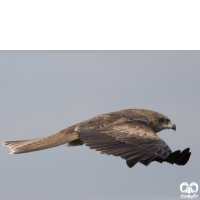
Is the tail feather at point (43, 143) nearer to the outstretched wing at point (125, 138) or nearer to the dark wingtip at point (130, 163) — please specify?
the outstretched wing at point (125, 138)

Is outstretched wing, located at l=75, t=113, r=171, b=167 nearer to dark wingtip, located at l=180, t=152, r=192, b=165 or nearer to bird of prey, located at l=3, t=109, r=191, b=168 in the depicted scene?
bird of prey, located at l=3, t=109, r=191, b=168

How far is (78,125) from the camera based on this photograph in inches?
360

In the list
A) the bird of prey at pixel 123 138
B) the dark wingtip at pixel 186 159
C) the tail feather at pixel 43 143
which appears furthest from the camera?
the tail feather at pixel 43 143

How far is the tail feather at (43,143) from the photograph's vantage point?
8828mm

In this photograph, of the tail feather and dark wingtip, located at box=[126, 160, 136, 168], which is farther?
the tail feather

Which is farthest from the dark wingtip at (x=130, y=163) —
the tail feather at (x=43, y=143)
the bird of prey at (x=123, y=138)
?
the tail feather at (x=43, y=143)

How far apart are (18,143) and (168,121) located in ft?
13.7

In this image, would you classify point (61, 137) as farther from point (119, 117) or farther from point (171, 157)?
point (171, 157)

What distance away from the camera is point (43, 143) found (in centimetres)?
891

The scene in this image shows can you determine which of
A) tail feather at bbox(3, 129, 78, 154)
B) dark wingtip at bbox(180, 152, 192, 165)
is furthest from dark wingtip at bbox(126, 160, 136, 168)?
tail feather at bbox(3, 129, 78, 154)

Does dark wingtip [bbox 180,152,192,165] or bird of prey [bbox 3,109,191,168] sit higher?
bird of prey [bbox 3,109,191,168]

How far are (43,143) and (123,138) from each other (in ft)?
7.16

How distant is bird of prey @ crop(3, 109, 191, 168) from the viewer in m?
7.03

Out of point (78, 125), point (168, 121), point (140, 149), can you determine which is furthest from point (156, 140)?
point (168, 121)
